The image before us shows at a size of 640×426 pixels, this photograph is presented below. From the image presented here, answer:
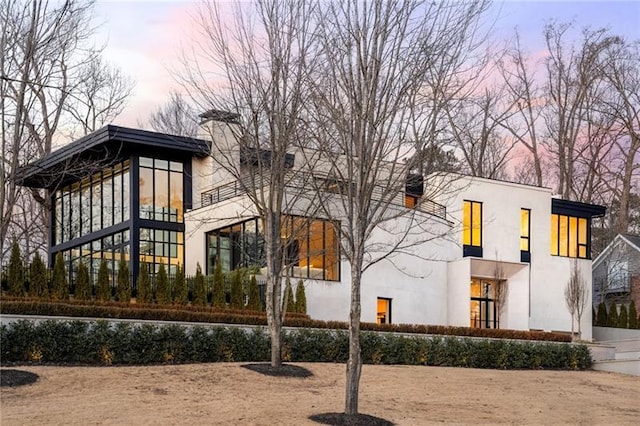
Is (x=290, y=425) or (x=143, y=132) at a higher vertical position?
(x=143, y=132)

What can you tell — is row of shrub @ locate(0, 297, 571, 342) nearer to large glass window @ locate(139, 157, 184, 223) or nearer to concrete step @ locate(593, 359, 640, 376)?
concrete step @ locate(593, 359, 640, 376)

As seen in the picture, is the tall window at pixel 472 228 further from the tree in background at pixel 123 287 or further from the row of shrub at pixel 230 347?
the tree in background at pixel 123 287

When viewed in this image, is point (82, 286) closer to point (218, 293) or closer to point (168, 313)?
point (168, 313)

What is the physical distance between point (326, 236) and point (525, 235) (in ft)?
37.7

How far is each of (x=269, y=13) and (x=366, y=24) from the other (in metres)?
4.02

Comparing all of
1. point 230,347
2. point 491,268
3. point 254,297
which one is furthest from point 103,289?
point 491,268

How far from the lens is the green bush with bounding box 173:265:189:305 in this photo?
23.1 metres

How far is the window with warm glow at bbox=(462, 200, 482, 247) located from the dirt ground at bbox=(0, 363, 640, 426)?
11978 millimetres

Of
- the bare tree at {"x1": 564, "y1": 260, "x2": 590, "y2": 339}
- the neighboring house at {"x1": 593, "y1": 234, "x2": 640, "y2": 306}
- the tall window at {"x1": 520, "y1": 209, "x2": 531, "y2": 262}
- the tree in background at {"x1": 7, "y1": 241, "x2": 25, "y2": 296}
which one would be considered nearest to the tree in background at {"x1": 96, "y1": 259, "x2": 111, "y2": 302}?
the tree in background at {"x1": 7, "y1": 241, "x2": 25, "y2": 296}

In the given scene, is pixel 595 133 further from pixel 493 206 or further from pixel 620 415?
pixel 620 415

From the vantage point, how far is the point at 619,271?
45.2 meters

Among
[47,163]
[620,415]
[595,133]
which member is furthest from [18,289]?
[595,133]

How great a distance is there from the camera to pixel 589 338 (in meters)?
35.7

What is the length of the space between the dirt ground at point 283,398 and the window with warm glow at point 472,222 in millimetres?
11978
